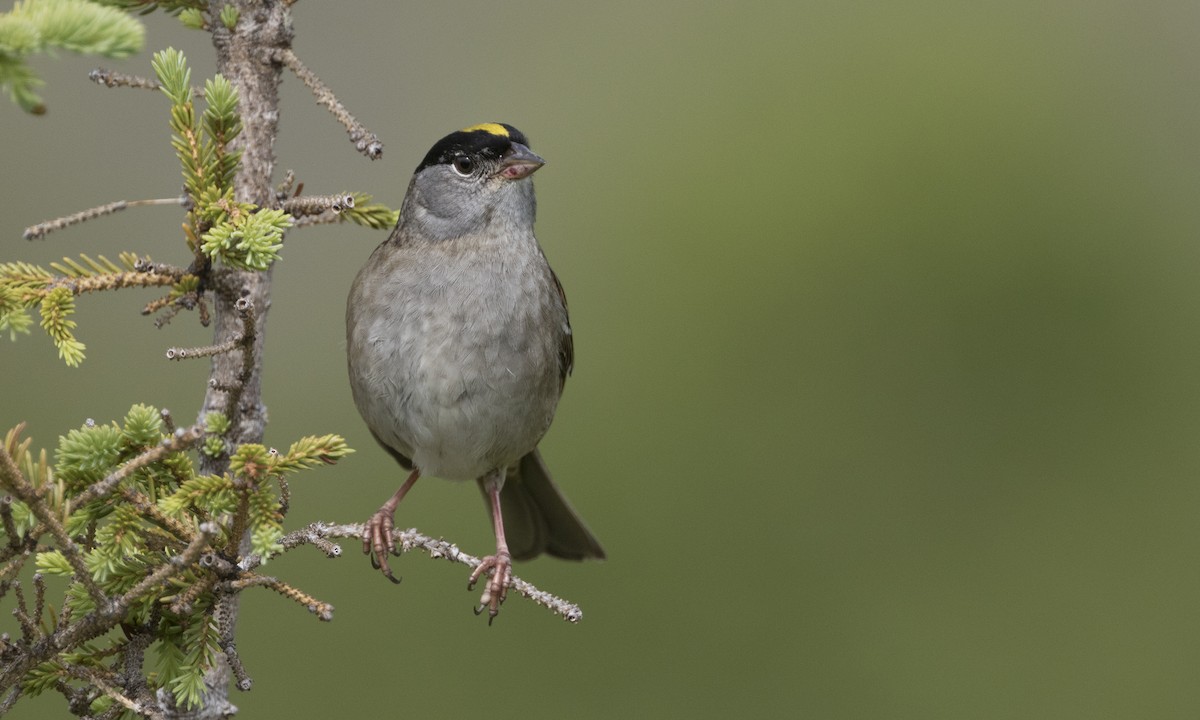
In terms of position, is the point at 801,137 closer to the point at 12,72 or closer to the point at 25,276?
the point at 25,276

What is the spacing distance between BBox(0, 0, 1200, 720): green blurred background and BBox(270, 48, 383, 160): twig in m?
2.95

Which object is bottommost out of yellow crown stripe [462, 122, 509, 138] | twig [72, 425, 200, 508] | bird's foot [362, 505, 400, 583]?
bird's foot [362, 505, 400, 583]

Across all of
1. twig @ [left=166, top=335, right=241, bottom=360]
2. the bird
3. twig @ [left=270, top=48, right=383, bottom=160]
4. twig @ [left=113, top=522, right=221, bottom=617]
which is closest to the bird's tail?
the bird

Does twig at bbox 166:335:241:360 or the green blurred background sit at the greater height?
twig at bbox 166:335:241:360

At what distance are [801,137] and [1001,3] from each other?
1929mm

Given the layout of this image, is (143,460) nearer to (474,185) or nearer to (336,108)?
(336,108)

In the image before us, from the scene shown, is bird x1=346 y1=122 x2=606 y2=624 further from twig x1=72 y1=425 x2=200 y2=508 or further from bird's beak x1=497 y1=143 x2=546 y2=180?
twig x1=72 y1=425 x2=200 y2=508

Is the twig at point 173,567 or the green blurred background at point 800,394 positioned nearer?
the twig at point 173,567

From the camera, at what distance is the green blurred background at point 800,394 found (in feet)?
18.5

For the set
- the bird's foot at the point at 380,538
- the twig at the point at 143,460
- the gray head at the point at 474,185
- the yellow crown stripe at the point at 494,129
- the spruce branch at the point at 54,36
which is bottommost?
the bird's foot at the point at 380,538

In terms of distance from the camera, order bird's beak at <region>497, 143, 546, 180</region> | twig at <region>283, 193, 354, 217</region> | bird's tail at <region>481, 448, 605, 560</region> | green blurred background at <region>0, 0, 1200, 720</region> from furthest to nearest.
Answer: green blurred background at <region>0, 0, 1200, 720</region>, bird's tail at <region>481, 448, 605, 560</region>, bird's beak at <region>497, 143, 546, 180</region>, twig at <region>283, 193, 354, 217</region>

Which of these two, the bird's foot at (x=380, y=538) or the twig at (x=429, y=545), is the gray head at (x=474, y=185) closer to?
the bird's foot at (x=380, y=538)

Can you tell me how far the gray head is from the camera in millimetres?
3895

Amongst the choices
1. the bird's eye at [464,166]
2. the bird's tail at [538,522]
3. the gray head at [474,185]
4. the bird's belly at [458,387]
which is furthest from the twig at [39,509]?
the bird's tail at [538,522]
